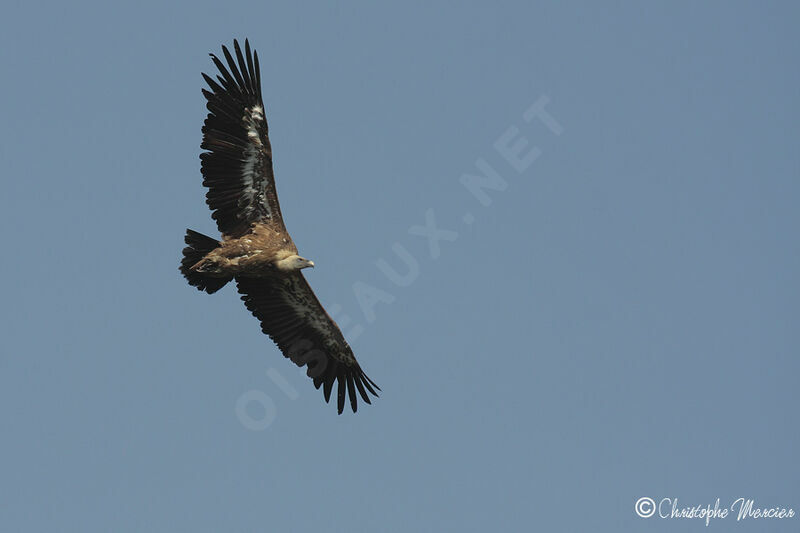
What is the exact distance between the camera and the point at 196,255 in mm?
21672

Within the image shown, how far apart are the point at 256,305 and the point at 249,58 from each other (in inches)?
175

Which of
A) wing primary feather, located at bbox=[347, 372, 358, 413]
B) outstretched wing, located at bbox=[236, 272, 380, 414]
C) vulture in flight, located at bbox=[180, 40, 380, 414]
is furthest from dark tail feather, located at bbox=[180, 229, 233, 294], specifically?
wing primary feather, located at bbox=[347, 372, 358, 413]

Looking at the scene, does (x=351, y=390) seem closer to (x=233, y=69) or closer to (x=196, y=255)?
(x=196, y=255)

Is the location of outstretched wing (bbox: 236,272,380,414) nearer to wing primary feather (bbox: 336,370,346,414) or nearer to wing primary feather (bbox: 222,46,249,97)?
wing primary feather (bbox: 336,370,346,414)

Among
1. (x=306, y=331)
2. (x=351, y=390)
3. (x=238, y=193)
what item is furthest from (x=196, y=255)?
(x=351, y=390)

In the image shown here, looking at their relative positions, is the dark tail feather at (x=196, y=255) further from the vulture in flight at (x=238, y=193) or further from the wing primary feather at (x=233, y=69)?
the wing primary feather at (x=233, y=69)

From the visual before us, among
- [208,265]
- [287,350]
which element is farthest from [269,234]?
[287,350]

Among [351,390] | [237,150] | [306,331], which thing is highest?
[237,150]

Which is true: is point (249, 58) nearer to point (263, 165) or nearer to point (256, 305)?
point (263, 165)

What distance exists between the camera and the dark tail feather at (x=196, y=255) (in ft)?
71.0

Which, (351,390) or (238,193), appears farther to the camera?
(351,390)

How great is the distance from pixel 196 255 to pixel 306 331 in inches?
111

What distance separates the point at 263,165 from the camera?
70.7ft

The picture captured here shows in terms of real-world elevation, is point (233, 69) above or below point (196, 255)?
above
